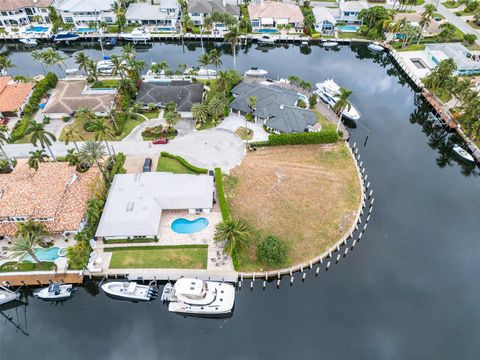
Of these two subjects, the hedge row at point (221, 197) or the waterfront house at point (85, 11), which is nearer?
the hedge row at point (221, 197)

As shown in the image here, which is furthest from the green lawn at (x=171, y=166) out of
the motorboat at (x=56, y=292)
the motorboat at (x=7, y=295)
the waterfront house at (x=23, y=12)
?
the waterfront house at (x=23, y=12)

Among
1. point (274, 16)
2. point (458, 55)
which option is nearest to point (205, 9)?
point (274, 16)

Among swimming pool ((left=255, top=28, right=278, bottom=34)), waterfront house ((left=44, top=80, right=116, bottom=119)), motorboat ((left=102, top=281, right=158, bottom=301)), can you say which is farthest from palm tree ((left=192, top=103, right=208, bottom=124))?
swimming pool ((left=255, top=28, right=278, bottom=34))

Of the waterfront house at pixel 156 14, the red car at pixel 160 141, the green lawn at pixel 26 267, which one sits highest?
the waterfront house at pixel 156 14

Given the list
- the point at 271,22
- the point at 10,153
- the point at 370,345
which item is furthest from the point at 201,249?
the point at 271,22

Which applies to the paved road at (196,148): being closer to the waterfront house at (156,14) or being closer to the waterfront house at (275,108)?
the waterfront house at (275,108)

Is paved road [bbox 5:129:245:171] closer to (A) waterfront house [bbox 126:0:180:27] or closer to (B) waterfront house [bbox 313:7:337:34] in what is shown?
(A) waterfront house [bbox 126:0:180:27]
